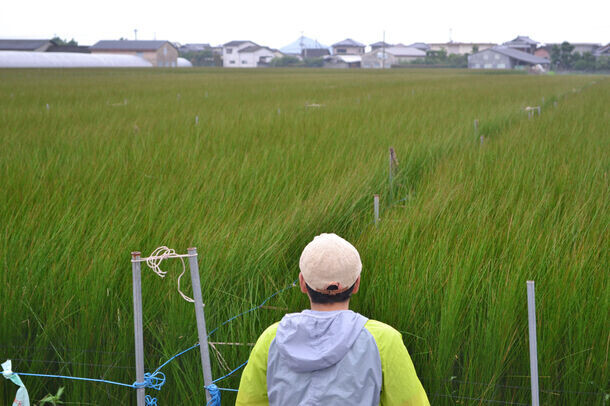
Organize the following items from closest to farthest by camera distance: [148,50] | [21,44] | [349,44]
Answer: [21,44]
[148,50]
[349,44]

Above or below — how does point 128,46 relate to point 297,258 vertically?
above

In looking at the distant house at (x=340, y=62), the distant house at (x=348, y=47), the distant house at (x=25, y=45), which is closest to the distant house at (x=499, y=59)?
the distant house at (x=340, y=62)

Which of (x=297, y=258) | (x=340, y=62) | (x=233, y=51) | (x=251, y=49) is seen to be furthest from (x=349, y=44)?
(x=297, y=258)

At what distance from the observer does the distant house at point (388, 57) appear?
81.4 m

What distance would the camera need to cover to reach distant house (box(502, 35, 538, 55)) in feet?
285

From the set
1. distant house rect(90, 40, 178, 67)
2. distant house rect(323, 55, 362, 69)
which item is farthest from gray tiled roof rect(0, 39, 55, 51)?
distant house rect(323, 55, 362, 69)

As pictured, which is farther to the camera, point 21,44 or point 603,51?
→ point 603,51

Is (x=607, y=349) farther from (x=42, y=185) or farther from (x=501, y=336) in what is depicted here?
(x=42, y=185)

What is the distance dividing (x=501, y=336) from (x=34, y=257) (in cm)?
181

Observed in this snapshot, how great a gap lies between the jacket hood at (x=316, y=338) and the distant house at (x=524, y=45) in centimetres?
9015

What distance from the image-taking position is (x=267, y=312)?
7.37 feet

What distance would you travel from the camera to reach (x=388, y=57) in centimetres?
8306

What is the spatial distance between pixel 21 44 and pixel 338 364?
63.6m

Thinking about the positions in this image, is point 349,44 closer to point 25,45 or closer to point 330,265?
point 25,45
